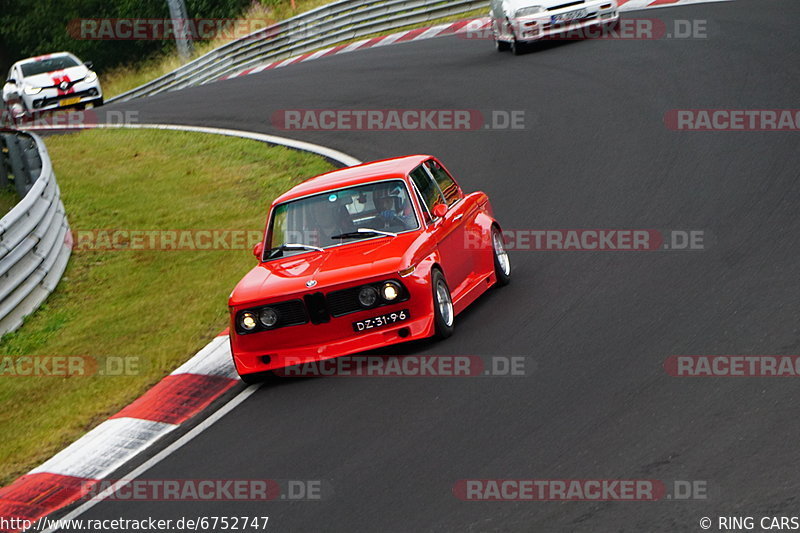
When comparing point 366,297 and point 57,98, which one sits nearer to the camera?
point 366,297

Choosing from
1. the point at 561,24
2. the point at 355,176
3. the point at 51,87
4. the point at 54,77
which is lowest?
the point at 51,87

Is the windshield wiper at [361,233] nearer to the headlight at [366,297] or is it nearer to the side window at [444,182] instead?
the headlight at [366,297]

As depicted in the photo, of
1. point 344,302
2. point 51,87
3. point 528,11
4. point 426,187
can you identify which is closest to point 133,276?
point 426,187

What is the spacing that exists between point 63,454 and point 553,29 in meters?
14.9

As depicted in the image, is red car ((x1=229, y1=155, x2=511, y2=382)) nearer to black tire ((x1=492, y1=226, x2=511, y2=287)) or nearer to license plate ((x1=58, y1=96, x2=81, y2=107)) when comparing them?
black tire ((x1=492, y1=226, x2=511, y2=287))

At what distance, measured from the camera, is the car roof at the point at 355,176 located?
9.63m

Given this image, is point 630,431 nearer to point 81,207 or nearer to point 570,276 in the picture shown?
point 570,276

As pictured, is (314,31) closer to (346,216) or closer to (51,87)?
(51,87)

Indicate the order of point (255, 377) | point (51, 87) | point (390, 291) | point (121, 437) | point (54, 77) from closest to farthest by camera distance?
point (121, 437), point (390, 291), point (255, 377), point (51, 87), point (54, 77)

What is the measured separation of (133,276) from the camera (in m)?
12.9

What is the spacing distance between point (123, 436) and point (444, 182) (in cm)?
367

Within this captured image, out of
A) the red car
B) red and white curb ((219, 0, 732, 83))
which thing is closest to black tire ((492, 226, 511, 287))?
the red car

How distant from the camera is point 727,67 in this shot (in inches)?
655

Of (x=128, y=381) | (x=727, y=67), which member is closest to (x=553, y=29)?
(x=727, y=67)
